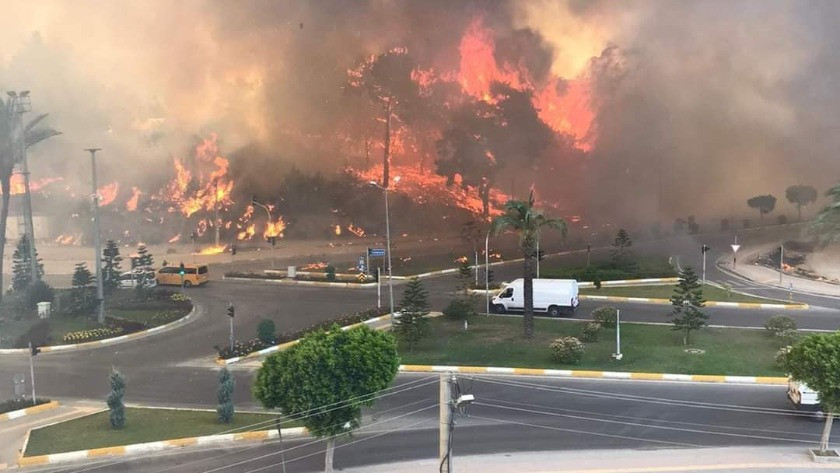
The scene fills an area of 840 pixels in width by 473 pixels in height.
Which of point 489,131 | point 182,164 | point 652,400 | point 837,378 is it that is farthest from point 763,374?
point 182,164

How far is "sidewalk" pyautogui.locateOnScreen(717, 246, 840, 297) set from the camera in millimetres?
38656

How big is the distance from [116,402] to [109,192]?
2141 inches

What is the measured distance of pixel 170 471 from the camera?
607 inches

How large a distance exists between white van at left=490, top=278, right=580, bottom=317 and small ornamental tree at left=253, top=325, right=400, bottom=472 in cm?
1838

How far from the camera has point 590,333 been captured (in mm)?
26562

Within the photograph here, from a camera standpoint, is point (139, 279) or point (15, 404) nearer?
point (15, 404)

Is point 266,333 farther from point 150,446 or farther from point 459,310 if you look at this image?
point 150,446

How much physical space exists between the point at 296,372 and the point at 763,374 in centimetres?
1675

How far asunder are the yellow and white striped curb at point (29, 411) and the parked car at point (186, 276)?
23207 mm

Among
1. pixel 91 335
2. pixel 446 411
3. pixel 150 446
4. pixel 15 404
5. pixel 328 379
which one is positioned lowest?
pixel 150 446

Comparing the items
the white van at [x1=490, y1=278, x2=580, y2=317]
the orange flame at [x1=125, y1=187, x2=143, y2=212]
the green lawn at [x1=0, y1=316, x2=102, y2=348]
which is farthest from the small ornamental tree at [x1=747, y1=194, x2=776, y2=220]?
the green lawn at [x1=0, y1=316, x2=102, y2=348]

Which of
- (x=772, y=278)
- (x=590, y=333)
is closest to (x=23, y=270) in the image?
(x=590, y=333)

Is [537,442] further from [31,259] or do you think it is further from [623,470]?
[31,259]

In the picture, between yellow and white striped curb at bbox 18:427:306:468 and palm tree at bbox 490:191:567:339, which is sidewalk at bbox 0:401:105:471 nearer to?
yellow and white striped curb at bbox 18:427:306:468
